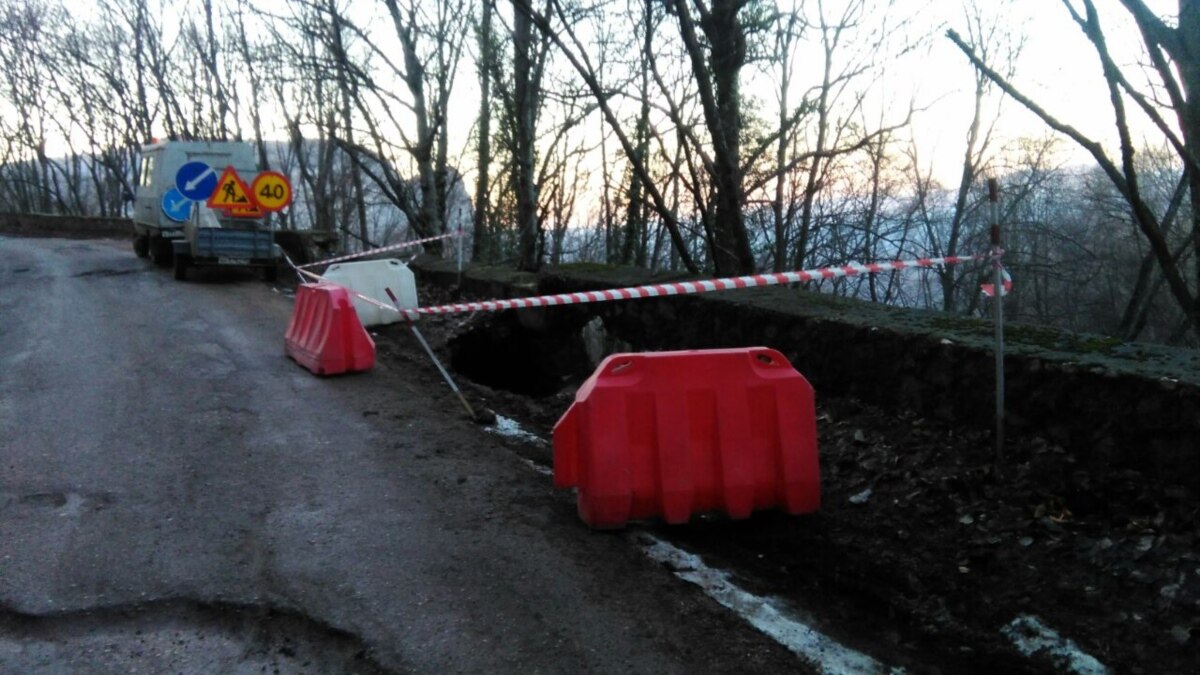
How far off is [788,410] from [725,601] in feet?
4.42

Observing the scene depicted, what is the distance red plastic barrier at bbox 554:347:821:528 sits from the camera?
5148 mm

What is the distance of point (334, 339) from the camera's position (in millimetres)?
9492

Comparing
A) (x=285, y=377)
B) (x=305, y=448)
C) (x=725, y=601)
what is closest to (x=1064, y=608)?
(x=725, y=601)

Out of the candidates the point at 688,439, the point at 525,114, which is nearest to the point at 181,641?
the point at 688,439

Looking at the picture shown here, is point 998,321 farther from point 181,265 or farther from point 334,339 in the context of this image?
point 181,265

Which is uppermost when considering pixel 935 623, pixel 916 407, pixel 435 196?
pixel 435 196

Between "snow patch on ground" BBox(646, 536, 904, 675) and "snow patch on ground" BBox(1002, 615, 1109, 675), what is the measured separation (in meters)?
0.61

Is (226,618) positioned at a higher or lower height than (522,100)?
lower

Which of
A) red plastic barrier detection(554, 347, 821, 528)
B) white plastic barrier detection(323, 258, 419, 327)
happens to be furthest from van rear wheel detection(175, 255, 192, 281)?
red plastic barrier detection(554, 347, 821, 528)

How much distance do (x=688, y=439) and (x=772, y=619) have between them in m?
1.27

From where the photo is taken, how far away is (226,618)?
407 centimetres

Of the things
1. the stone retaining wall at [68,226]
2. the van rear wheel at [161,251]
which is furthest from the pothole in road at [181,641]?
the stone retaining wall at [68,226]

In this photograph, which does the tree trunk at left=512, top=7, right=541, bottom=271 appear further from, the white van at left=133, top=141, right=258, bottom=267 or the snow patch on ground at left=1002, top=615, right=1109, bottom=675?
the snow patch on ground at left=1002, top=615, right=1109, bottom=675

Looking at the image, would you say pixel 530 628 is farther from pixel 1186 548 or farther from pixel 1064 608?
pixel 1186 548
